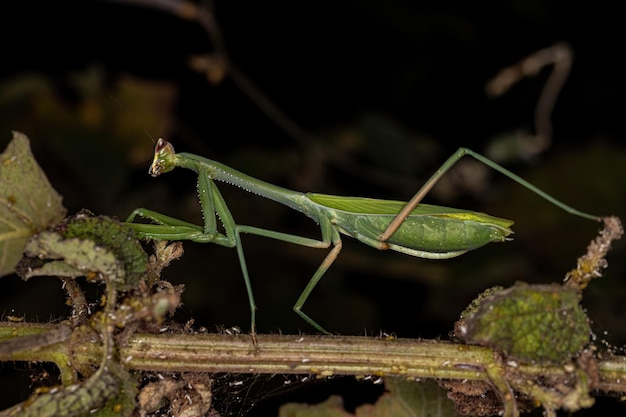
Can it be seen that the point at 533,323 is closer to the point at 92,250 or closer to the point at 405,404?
the point at 405,404

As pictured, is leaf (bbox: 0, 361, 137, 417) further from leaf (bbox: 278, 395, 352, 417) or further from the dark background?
the dark background

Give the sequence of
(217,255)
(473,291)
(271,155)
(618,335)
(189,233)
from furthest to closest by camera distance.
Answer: (271,155) → (217,255) → (473,291) → (618,335) → (189,233)

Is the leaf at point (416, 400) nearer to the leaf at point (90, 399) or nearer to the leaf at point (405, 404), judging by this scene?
the leaf at point (405, 404)

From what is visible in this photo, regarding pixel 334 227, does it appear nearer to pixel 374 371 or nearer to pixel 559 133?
pixel 374 371

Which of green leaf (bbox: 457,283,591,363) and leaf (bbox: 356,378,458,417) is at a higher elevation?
green leaf (bbox: 457,283,591,363)

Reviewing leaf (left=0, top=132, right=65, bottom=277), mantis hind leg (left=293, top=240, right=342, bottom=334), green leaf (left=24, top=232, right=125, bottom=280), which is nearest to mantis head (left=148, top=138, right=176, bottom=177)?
mantis hind leg (left=293, top=240, right=342, bottom=334)

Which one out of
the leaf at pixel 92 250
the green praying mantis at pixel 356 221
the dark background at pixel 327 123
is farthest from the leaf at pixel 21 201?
the dark background at pixel 327 123

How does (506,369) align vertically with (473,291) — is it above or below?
below

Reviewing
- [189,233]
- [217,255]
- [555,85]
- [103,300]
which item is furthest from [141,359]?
[555,85]
